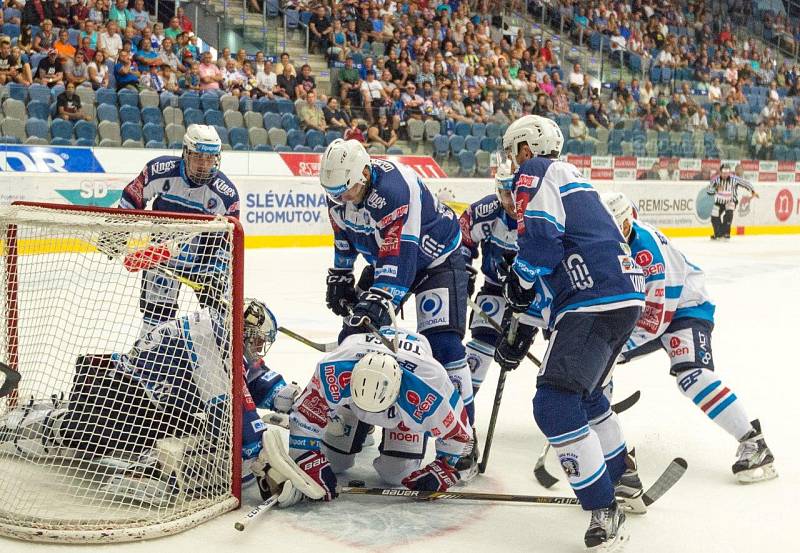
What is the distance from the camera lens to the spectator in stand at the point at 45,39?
10.2 metres

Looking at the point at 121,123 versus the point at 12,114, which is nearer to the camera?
the point at 12,114

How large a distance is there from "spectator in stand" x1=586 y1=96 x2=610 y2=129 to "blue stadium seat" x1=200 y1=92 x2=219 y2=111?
20.1 ft

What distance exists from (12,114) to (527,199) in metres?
7.53

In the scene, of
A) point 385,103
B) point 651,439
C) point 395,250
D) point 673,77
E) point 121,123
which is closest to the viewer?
point 395,250

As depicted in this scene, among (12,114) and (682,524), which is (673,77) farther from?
(682,524)

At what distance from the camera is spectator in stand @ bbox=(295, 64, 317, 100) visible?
12.0 metres

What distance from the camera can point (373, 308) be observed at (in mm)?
3479

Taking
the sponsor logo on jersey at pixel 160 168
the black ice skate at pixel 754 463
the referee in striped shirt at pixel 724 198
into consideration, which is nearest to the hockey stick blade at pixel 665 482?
the black ice skate at pixel 754 463

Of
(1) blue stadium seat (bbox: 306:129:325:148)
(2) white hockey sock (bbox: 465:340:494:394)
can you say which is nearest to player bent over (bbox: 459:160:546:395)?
(2) white hockey sock (bbox: 465:340:494:394)

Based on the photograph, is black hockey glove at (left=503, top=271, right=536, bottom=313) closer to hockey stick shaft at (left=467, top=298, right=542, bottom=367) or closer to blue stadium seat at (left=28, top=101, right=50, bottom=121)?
hockey stick shaft at (left=467, top=298, right=542, bottom=367)

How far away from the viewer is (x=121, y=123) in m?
9.98

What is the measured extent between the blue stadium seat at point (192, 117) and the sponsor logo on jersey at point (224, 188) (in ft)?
19.3

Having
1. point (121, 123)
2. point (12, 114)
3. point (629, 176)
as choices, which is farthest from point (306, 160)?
point (629, 176)

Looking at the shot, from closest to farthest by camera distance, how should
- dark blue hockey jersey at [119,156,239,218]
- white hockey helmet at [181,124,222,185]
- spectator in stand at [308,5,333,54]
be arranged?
white hockey helmet at [181,124,222,185], dark blue hockey jersey at [119,156,239,218], spectator in stand at [308,5,333,54]
